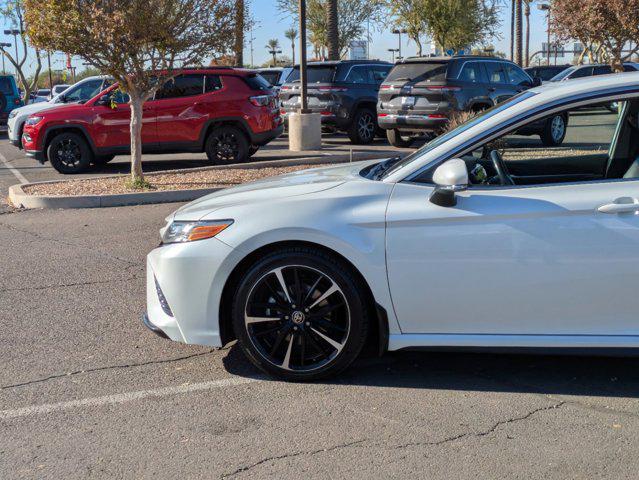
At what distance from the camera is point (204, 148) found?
1508 centimetres

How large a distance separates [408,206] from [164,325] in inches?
60.9

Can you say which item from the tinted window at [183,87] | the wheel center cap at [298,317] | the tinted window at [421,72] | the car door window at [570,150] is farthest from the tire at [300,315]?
the tinted window at [421,72]

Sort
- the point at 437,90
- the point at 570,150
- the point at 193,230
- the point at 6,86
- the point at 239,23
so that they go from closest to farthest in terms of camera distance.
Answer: the point at 193,230
the point at 570,150
the point at 239,23
the point at 437,90
the point at 6,86

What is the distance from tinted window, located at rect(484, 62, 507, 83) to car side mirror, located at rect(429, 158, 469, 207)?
13.1 meters

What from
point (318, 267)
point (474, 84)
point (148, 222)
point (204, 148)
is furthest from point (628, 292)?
point (474, 84)

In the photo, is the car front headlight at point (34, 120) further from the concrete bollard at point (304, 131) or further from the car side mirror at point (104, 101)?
the concrete bollard at point (304, 131)

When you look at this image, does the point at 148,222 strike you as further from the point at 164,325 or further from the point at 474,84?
the point at 474,84

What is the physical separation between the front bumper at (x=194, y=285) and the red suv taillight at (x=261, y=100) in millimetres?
10557

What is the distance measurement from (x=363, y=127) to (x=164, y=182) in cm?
736

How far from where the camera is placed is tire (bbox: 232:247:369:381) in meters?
4.47

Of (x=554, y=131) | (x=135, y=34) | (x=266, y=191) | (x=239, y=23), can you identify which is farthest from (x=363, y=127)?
(x=266, y=191)

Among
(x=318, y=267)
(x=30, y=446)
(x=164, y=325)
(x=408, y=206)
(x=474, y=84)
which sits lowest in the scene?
(x=30, y=446)

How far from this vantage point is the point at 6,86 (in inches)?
1111

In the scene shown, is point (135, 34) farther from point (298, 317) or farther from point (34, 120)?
point (298, 317)
